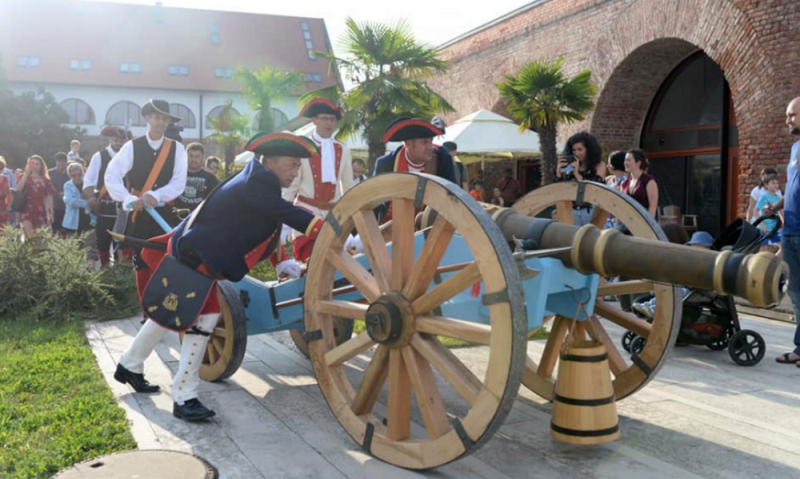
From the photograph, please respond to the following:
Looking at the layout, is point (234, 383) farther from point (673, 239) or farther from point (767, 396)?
point (673, 239)

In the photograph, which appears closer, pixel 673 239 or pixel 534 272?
pixel 534 272

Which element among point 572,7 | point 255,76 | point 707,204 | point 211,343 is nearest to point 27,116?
point 255,76

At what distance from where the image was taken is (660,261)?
2805 mm

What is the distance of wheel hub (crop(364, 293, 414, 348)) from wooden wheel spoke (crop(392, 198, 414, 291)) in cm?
9

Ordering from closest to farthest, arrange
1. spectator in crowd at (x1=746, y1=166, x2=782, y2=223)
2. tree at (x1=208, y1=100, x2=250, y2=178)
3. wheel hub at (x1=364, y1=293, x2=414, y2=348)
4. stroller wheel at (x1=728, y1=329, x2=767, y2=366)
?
1. wheel hub at (x1=364, y1=293, x2=414, y2=348)
2. stroller wheel at (x1=728, y1=329, x2=767, y2=366)
3. spectator in crowd at (x1=746, y1=166, x2=782, y2=223)
4. tree at (x1=208, y1=100, x2=250, y2=178)

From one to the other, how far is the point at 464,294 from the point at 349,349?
59 cm

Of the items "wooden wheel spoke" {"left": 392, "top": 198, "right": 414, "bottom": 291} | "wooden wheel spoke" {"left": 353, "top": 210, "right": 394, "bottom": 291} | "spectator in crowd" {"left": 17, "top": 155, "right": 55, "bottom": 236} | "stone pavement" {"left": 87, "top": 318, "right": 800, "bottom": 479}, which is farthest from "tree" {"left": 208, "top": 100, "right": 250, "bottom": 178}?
"wooden wheel spoke" {"left": 392, "top": 198, "right": 414, "bottom": 291}

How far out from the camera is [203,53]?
50.1 meters

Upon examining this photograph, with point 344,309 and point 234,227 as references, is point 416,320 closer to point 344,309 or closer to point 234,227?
point 344,309

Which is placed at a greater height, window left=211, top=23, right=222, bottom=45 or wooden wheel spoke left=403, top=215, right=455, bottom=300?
window left=211, top=23, right=222, bottom=45

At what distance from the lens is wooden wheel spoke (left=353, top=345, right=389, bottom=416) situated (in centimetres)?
333

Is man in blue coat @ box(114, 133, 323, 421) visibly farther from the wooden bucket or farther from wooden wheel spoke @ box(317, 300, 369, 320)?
the wooden bucket

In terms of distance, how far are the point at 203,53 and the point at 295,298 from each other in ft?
161

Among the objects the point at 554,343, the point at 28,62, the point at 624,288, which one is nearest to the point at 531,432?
the point at 554,343
